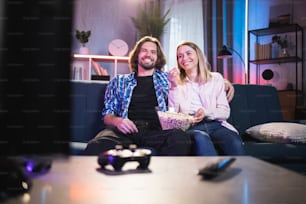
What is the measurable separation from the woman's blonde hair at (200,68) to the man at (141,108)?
0.12 feet

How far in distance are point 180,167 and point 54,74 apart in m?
0.25

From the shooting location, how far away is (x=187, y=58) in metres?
0.64

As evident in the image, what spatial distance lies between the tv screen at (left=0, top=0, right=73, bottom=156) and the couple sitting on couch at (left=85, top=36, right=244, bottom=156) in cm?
26

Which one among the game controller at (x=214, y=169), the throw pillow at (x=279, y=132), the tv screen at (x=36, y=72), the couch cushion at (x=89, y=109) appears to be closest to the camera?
the tv screen at (x=36, y=72)

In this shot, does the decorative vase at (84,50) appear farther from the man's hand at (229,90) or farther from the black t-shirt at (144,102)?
the man's hand at (229,90)

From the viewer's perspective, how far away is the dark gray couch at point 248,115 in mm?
529

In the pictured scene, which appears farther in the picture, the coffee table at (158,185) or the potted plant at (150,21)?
the potted plant at (150,21)

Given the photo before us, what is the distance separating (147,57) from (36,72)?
0.41m

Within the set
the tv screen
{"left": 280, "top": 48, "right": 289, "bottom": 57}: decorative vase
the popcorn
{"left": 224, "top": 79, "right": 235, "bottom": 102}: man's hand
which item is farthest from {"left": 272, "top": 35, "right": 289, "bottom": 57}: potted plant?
the tv screen

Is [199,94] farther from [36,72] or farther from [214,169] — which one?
[36,72]

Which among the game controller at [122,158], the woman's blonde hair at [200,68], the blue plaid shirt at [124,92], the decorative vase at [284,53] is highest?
the decorative vase at [284,53]

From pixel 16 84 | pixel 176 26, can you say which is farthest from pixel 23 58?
pixel 176 26

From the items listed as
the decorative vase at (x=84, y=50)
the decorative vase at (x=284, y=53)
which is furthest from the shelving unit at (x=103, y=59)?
the decorative vase at (x=284, y=53)

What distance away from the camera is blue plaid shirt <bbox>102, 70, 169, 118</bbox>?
0.60 metres
